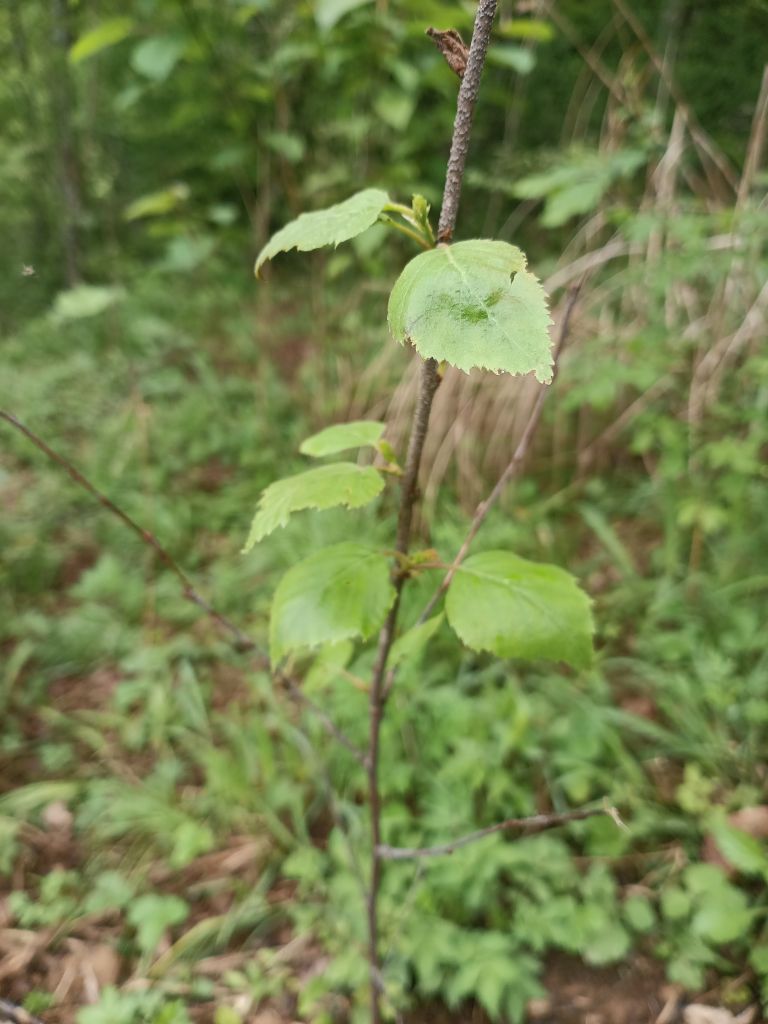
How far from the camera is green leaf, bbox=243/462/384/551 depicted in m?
0.66

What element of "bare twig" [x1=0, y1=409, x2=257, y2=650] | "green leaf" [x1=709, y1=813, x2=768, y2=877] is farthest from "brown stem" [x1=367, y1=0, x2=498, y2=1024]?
"green leaf" [x1=709, y1=813, x2=768, y2=877]

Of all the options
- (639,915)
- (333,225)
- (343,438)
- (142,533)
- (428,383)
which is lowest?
(639,915)

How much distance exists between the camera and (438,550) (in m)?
1.88

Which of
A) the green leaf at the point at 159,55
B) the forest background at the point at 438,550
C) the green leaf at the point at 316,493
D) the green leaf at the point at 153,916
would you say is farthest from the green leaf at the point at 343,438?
the green leaf at the point at 159,55

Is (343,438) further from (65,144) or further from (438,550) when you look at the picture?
(65,144)

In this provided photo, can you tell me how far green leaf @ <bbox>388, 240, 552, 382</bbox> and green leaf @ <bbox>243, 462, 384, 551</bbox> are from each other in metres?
0.20

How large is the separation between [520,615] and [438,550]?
1181 mm

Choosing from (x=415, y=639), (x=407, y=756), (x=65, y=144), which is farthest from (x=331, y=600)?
(x=65, y=144)

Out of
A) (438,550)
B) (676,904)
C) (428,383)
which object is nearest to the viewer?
(428,383)

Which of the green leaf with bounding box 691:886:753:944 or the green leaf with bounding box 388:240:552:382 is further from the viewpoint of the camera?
the green leaf with bounding box 691:886:753:944

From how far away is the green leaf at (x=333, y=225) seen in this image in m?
0.55

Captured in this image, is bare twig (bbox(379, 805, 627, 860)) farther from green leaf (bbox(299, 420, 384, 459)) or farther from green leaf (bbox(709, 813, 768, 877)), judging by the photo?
green leaf (bbox(709, 813, 768, 877))

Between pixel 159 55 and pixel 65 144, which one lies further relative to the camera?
pixel 65 144

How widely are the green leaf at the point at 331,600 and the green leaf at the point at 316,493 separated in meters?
0.09
